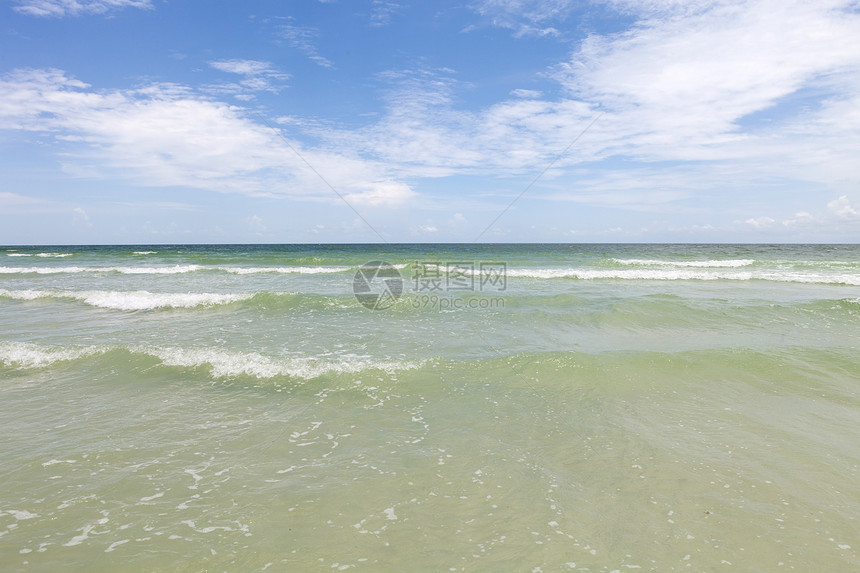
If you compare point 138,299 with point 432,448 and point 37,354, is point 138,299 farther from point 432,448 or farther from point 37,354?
point 432,448

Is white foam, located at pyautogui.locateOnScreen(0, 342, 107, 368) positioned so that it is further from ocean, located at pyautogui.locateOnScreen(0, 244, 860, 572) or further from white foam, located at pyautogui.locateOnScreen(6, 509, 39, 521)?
white foam, located at pyautogui.locateOnScreen(6, 509, 39, 521)

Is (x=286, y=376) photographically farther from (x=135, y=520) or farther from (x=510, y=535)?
(x=510, y=535)

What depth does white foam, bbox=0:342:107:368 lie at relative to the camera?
25.1 ft

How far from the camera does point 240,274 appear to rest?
25312 millimetres

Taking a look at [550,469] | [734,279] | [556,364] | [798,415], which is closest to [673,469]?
[550,469]

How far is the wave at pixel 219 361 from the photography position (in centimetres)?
717

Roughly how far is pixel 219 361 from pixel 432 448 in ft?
15.5

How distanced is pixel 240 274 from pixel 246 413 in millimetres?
21576
